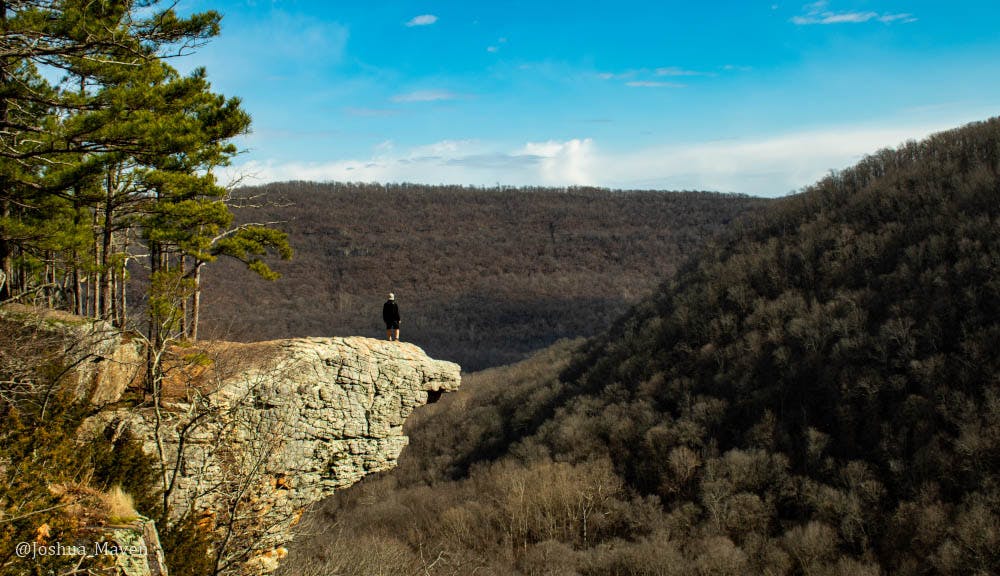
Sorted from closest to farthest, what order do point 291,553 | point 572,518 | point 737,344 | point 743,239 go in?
point 291,553, point 572,518, point 737,344, point 743,239

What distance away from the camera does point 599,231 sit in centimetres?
13712

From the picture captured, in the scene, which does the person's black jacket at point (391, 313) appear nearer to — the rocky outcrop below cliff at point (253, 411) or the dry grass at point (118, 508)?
the rocky outcrop below cliff at point (253, 411)

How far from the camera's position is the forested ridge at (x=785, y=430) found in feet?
84.6

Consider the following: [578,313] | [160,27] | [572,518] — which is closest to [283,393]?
[160,27]

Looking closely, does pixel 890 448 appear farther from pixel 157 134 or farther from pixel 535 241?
pixel 535 241

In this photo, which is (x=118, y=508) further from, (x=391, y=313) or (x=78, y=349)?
(x=391, y=313)

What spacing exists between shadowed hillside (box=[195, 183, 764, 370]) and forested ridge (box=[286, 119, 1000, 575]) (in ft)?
163

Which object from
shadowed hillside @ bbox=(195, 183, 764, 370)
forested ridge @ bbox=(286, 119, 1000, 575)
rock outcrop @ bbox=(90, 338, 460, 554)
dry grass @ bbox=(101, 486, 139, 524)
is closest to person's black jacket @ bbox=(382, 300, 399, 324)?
rock outcrop @ bbox=(90, 338, 460, 554)

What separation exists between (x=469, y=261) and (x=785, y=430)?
3830 inches

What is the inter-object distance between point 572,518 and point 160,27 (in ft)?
90.1

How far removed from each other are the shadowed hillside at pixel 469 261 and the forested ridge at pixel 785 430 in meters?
49.7

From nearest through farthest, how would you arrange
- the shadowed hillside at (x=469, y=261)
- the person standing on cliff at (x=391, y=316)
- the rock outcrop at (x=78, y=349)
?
the rock outcrop at (x=78, y=349), the person standing on cliff at (x=391, y=316), the shadowed hillside at (x=469, y=261)

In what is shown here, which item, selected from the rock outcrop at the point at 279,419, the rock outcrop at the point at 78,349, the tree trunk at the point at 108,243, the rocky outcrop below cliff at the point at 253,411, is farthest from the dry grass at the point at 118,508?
the tree trunk at the point at 108,243

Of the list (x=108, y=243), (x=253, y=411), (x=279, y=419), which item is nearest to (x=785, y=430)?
(x=279, y=419)
